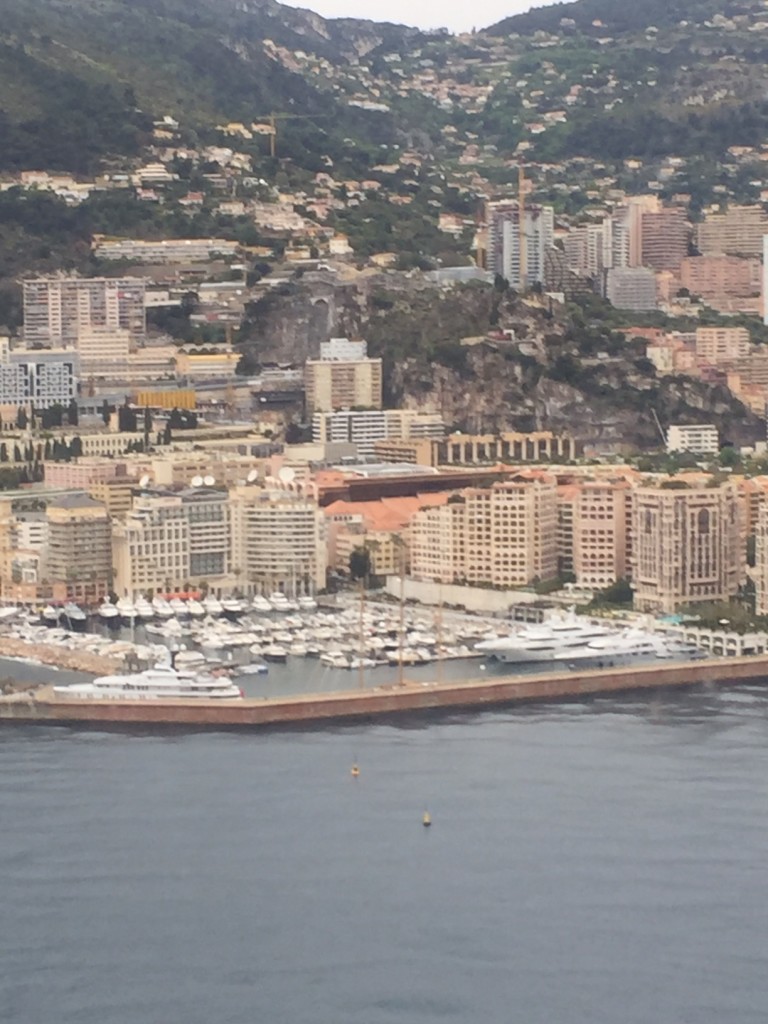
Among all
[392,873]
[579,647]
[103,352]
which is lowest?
[392,873]

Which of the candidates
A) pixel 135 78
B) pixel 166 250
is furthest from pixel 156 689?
pixel 135 78

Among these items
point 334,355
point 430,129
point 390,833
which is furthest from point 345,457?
point 430,129

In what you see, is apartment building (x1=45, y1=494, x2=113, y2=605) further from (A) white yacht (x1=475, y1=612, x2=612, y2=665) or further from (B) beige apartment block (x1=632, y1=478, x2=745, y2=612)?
(B) beige apartment block (x1=632, y1=478, x2=745, y2=612)

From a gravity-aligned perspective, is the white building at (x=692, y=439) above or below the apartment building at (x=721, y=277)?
below

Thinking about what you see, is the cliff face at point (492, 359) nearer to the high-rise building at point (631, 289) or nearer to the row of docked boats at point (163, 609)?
the high-rise building at point (631, 289)

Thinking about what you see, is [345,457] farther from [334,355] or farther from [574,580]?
[574,580]

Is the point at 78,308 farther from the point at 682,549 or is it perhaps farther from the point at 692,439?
the point at 682,549

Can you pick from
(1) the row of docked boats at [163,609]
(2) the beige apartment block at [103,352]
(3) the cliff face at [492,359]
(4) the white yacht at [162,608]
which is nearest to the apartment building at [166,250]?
(3) the cliff face at [492,359]
